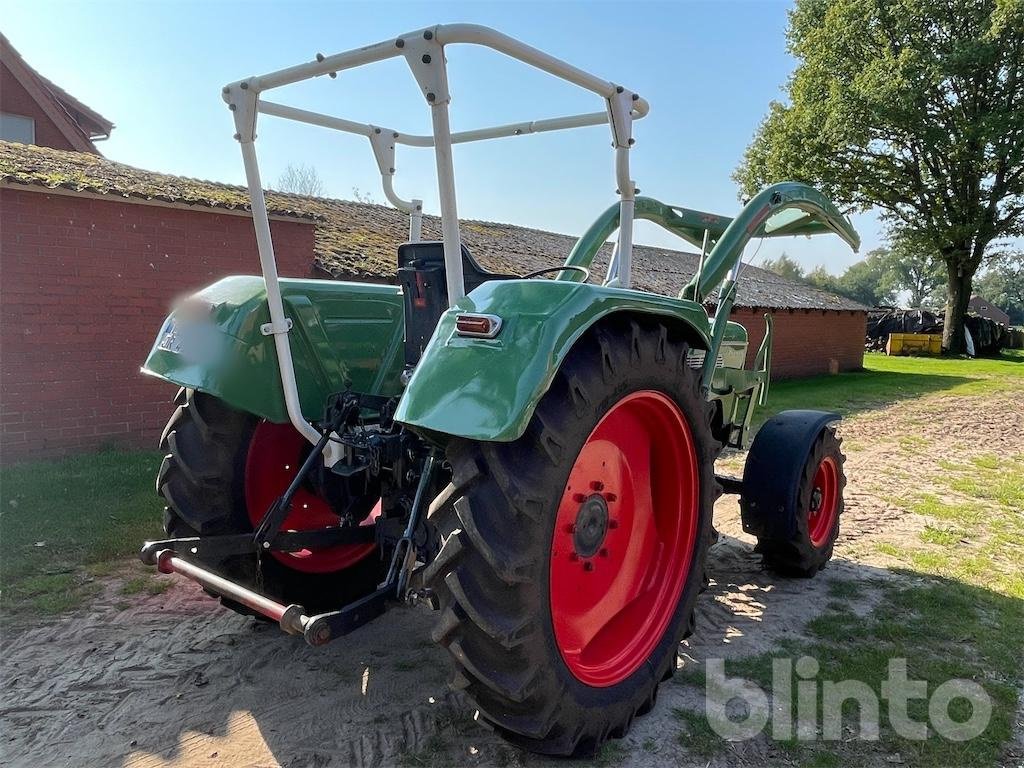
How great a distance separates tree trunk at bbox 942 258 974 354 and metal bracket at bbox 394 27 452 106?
81.8 ft

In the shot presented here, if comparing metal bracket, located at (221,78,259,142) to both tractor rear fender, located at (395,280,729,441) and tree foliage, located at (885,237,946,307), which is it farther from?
tree foliage, located at (885,237,946,307)

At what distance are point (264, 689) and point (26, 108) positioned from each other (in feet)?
53.0

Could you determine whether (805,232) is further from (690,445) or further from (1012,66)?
(1012,66)

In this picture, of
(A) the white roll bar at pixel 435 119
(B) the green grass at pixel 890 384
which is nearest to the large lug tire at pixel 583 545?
(A) the white roll bar at pixel 435 119

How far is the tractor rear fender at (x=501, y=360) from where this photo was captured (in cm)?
192

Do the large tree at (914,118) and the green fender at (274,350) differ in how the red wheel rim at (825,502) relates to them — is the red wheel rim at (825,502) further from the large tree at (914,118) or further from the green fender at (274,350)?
the large tree at (914,118)

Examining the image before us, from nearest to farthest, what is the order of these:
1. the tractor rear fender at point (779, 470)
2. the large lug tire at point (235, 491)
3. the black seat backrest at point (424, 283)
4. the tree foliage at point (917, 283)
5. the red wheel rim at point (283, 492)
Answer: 1. the black seat backrest at point (424, 283)
2. the large lug tire at point (235, 491)
3. the red wheel rim at point (283, 492)
4. the tractor rear fender at point (779, 470)
5. the tree foliage at point (917, 283)

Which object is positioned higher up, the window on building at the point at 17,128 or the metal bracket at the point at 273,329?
the window on building at the point at 17,128

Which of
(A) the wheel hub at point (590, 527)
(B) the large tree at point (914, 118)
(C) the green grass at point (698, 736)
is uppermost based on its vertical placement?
(B) the large tree at point (914, 118)

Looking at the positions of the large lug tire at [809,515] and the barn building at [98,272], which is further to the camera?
the barn building at [98,272]

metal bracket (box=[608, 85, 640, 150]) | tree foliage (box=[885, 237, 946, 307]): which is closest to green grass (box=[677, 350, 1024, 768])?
metal bracket (box=[608, 85, 640, 150])

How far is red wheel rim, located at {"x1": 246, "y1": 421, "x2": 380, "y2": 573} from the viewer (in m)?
3.09

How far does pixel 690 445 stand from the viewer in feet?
8.98

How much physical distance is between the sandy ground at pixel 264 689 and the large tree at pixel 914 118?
1916cm
